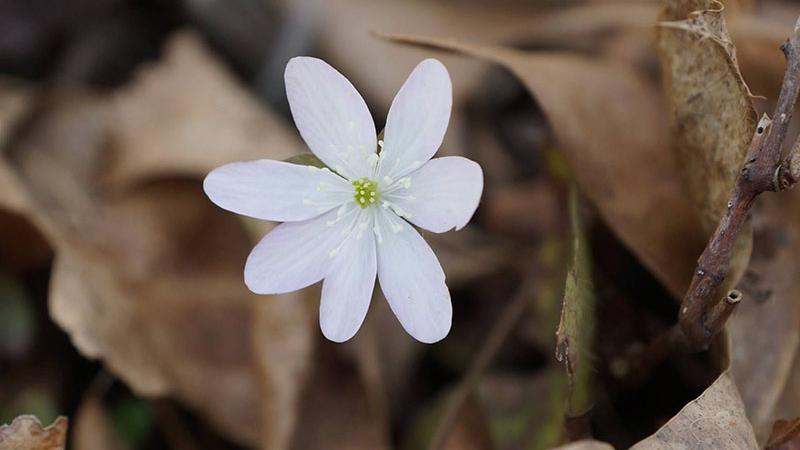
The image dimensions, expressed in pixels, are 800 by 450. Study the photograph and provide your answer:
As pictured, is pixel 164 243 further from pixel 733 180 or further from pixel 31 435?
pixel 733 180

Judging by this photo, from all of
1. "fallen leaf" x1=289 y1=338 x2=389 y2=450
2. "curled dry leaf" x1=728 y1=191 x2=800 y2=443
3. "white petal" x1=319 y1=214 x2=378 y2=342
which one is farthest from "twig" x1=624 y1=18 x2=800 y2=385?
"fallen leaf" x1=289 y1=338 x2=389 y2=450

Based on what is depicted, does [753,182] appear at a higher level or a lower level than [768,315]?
higher

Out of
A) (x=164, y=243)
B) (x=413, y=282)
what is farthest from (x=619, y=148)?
(x=164, y=243)

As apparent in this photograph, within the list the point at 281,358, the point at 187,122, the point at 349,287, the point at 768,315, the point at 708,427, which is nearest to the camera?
the point at 708,427

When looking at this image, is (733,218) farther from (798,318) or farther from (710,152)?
(798,318)

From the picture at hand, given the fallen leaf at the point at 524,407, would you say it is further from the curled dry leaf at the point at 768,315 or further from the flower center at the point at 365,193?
the flower center at the point at 365,193

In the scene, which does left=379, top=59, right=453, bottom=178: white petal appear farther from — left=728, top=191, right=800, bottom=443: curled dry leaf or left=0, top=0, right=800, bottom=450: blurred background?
left=728, top=191, right=800, bottom=443: curled dry leaf
